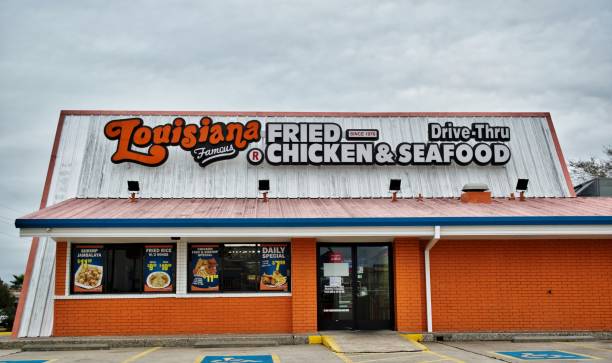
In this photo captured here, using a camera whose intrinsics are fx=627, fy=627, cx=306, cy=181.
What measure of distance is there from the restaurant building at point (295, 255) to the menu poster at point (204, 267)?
1.0 inches

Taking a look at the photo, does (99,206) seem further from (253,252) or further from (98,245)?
(253,252)

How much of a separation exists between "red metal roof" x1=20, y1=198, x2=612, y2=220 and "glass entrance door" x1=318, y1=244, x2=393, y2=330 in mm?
1145

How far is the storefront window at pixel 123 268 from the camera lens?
1561cm

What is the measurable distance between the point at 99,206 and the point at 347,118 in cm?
798

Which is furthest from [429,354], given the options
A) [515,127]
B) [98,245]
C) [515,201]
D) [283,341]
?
[515,127]

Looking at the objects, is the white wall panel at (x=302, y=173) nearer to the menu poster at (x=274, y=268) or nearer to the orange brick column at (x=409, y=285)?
the menu poster at (x=274, y=268)

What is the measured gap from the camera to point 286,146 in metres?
Answer: 18.9

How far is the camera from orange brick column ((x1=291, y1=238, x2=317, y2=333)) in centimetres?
1545

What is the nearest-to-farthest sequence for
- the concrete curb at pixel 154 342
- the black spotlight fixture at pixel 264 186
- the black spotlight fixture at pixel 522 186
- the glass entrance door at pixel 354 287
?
1. the concrete curb at pixel 154 342
2. the glass entrance door at pixel 354 287
3. the black spotlight fixture at pixel 264 186
4. the black spotlight fixture at pixel 522 186

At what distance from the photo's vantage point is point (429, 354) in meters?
12.8

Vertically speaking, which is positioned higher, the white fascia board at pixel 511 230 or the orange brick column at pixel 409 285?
the white fascia board at pixel 511 230

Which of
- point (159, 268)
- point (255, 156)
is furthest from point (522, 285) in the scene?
point (159, 268)

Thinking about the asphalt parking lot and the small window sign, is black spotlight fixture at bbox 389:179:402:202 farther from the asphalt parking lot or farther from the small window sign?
the asphalt parking lot

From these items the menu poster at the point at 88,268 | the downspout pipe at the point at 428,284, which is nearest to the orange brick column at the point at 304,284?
the downspout pipe at the point at 428,284
